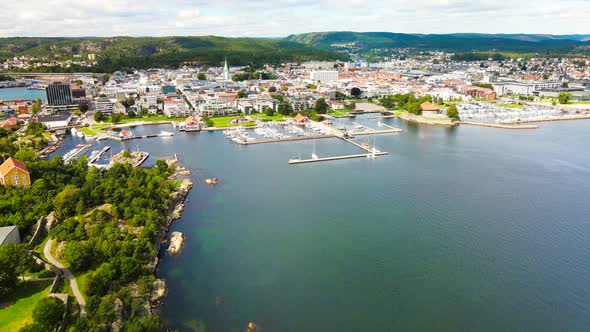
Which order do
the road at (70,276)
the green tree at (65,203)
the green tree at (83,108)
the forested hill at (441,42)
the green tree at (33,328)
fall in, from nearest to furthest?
the green tree at (33,328) → the road at (70,276) → the green tree at (65,203) → the green tree at (83,108) → the forested hill at (441,42)

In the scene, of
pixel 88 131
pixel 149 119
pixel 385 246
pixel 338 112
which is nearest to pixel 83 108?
pixel 149 119

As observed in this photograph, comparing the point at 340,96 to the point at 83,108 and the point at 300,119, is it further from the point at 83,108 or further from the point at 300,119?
the point at 83,108

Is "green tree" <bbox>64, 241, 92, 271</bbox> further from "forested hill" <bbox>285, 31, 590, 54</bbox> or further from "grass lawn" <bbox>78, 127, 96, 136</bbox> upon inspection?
"forested hill" <bbox>285, 31, 590, 54</bbox>

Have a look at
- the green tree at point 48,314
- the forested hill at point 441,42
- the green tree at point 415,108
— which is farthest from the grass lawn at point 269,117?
the forested hill at point 441,42

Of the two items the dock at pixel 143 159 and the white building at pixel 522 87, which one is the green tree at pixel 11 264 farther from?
the white building at pixel 522 87

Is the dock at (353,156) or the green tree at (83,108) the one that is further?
the green tree at (83,108)

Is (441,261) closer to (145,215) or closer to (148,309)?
(148,309)

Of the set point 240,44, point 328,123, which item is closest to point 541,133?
point 328,123
